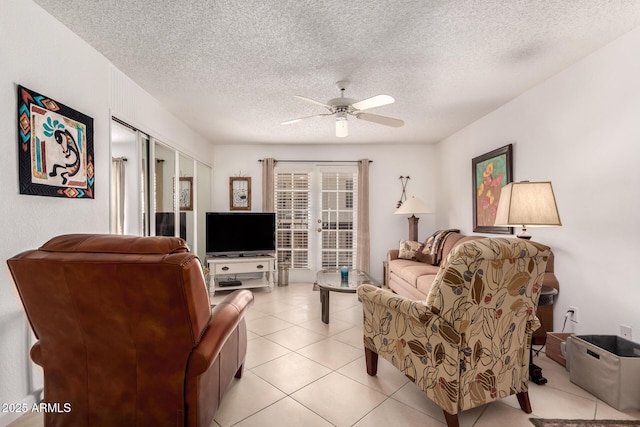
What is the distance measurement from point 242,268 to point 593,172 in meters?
4.27

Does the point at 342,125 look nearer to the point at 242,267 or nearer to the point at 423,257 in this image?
the point at 423,257

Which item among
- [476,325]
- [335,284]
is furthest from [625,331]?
[335,284]

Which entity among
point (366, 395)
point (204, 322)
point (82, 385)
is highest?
point (204, 322)

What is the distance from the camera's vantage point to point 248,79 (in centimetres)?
289

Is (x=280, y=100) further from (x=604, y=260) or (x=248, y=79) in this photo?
(x=604, y=260)

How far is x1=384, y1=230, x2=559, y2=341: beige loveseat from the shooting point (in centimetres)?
280

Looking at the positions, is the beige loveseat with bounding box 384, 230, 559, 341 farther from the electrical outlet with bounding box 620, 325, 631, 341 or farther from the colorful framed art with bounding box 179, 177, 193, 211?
the colorful framed art with bounding box 179, 177, 193, 211

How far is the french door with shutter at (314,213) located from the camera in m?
5.51

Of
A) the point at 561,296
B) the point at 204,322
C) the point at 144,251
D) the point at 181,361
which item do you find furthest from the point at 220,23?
the point at 561,296

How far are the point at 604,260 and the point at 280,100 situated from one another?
10.9 feet

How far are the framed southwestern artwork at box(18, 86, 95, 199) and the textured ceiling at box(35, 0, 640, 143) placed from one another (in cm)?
64

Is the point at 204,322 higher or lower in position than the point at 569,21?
lower

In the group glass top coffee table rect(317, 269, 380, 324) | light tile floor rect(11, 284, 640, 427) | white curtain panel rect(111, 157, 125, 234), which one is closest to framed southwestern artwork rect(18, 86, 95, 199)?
white curtain panel rect(111, 157, 125, 234)

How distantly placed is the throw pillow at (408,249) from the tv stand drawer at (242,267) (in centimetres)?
215
